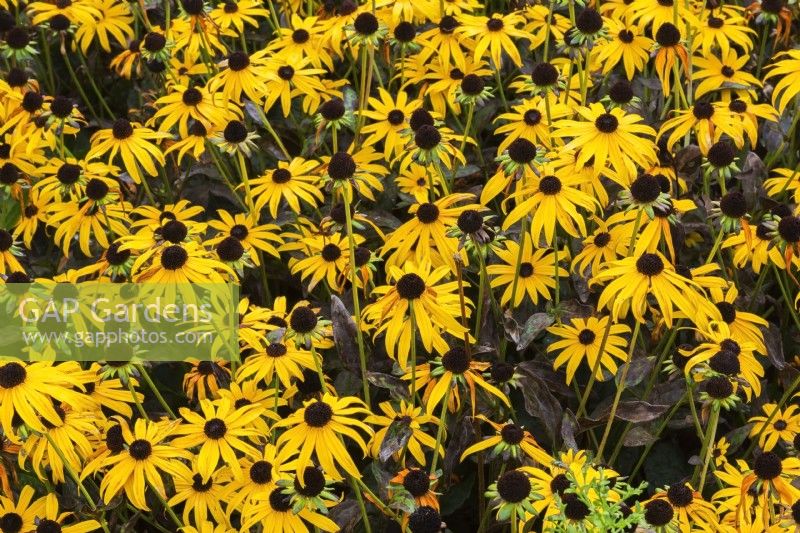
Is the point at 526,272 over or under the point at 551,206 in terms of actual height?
under

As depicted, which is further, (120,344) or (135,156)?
(135,156)

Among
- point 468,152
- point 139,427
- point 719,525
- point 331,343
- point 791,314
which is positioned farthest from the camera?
point 468,152

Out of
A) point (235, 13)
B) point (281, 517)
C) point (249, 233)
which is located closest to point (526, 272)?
point (249, 233)

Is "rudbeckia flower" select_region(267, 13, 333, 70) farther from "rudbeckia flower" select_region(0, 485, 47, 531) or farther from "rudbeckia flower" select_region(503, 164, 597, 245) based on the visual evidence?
"rudbeckia flower" select_region(0, 485, 47, 531)

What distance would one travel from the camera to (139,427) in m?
2.64

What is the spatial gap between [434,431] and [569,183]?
756 mm

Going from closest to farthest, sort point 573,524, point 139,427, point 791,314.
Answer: point 573,524
point 139,427
point 791,314

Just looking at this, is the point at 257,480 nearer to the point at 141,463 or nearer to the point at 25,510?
the point at 141,463

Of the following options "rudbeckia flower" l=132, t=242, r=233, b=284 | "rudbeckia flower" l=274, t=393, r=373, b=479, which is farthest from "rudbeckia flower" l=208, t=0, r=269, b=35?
"rudbeckia flower" l=274, t=393, r=373, b=479

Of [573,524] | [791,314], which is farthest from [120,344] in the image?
[791,314]

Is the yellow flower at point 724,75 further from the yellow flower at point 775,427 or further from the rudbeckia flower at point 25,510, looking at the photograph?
the rudbeckia flower at point 25,510

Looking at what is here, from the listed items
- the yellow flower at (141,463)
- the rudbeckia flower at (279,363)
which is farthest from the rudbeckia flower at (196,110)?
the yellow flower at (141,463)

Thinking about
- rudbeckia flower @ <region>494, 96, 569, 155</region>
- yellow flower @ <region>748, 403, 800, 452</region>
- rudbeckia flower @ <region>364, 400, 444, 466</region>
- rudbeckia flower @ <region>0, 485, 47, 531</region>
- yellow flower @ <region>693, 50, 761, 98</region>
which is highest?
rudbeckia flower @ <region>494, 96, 569, 155</region>

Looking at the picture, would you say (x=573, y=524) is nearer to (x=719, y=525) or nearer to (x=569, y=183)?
(x=719, y=525)
